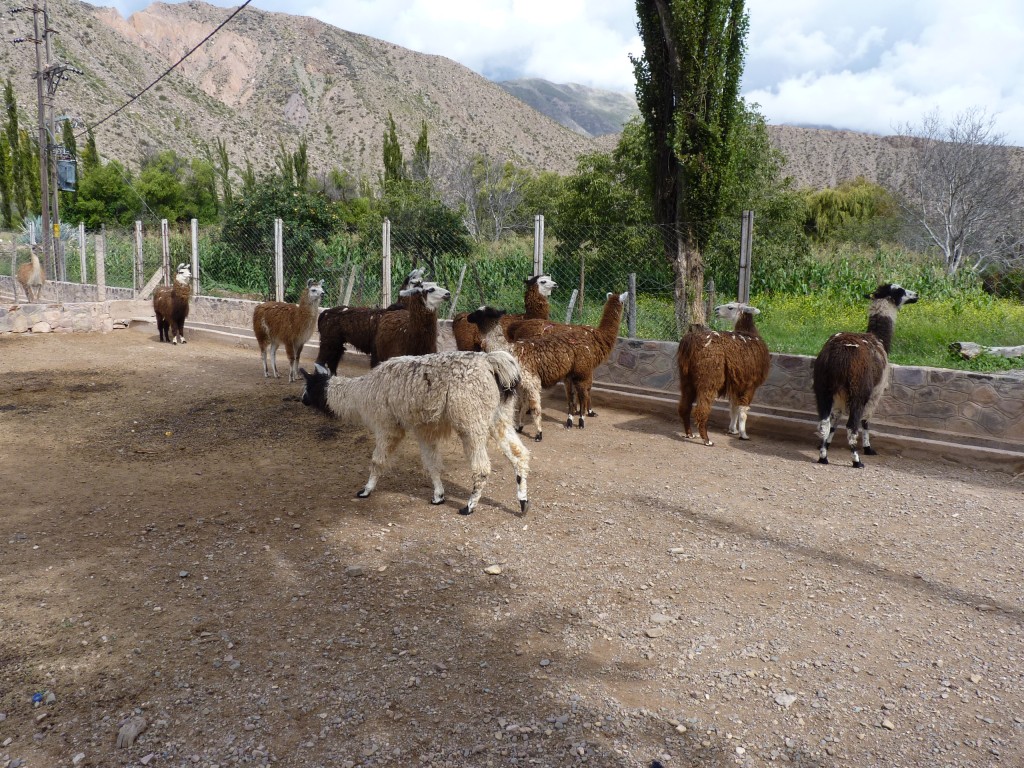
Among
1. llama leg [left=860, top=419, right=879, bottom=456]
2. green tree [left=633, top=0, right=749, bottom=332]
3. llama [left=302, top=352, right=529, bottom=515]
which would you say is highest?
green tree [left=633, top=0, right=749, bottom=332]

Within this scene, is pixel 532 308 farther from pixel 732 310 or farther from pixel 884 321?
pixel 884 321

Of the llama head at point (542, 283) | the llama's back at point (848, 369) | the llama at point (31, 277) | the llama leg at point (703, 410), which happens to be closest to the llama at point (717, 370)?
the llama leg at point (703, 410)

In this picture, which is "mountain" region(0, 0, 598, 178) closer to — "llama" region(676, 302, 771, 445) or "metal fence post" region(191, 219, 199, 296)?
"metal fence post" region(191, 219, 199, 296)

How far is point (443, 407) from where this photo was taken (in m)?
4.87

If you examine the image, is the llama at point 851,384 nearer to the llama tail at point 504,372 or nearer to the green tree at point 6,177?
the llama tail at point 504,372

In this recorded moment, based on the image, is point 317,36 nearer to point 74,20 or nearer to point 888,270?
point 74,20

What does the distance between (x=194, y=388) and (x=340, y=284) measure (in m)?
4.67

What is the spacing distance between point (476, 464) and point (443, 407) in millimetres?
488

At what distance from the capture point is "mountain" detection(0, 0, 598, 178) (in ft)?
205

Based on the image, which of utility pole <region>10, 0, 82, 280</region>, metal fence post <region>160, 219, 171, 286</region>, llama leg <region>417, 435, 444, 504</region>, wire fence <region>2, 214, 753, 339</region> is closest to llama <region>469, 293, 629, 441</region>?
wire fence <region>2, 214, 753, 339</region>

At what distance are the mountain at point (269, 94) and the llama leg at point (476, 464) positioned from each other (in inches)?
2306

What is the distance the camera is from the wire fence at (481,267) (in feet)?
35.0

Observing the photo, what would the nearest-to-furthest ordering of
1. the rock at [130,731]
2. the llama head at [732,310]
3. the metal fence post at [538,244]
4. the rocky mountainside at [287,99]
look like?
the rock at [130,731] → the llama head at [732,310] → the metal fence post at [538,244] → the rocky mountainside at [287,99]

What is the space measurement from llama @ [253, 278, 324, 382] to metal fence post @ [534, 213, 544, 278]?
3.35 metres
